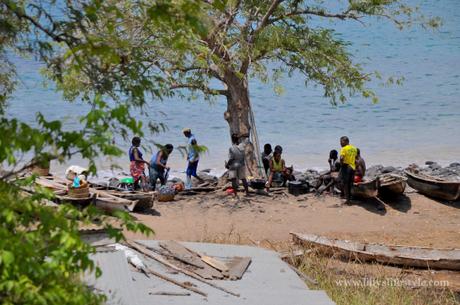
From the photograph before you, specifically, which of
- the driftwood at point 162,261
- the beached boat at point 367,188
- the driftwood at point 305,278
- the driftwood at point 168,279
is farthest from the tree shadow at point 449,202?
the driftwood at point 168,279

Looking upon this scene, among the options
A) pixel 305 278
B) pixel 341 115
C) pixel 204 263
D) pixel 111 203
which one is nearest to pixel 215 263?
pixel 204 263

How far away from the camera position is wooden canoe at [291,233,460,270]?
14.2 metres

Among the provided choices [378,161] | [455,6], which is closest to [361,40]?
[455,6]

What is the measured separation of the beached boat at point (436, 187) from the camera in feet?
62.7

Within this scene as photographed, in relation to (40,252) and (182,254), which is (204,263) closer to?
(182,254)

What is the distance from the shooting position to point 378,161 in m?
29.8

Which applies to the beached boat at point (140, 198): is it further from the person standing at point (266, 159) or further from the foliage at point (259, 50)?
the person standing at point (266, 159)

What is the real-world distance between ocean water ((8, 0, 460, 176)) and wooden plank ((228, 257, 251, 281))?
15056 mm

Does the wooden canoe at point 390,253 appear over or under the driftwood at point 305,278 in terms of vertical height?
under

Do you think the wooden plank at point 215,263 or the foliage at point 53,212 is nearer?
the foliage at point 53,212

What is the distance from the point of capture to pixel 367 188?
1833cm

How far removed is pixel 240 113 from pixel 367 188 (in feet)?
13.1

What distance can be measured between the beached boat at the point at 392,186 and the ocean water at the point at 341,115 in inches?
348

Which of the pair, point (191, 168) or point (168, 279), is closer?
point (168, 279)
